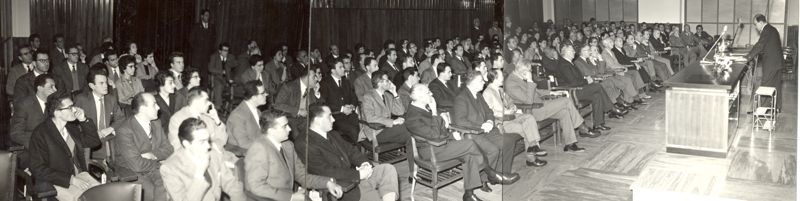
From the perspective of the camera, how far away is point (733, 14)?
887cm

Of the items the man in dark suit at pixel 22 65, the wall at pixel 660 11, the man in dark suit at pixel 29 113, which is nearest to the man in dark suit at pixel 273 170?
the man in dark suit at pixel 29 113

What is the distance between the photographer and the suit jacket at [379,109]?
4.98 meters

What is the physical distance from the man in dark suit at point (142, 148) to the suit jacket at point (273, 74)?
1709 millimetres

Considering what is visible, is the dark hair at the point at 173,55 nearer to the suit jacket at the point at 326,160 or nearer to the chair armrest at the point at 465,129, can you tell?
the suit jacket at the point at 326,160

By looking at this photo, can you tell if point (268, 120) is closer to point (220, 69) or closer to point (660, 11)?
point (220, 69)

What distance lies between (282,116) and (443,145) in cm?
132

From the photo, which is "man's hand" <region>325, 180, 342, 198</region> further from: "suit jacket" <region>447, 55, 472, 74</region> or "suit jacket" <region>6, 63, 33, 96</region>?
"suit jacket" <region>447, 55, 472, 74</region>

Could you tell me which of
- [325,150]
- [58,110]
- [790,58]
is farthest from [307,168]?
[790,58]

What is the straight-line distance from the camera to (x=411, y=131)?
436cm

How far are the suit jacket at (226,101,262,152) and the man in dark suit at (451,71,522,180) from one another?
1462 millimetres

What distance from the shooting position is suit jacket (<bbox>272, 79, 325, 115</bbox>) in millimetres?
4988

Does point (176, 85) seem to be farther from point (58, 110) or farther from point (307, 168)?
point (307, 168)

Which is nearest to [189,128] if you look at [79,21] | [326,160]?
[326,160]

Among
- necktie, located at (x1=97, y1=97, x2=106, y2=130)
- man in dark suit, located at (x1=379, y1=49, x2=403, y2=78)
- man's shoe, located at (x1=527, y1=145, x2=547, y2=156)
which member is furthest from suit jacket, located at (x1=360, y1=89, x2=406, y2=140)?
necktie, located at (x1=97, y1=97, x2=106, y2=130)
